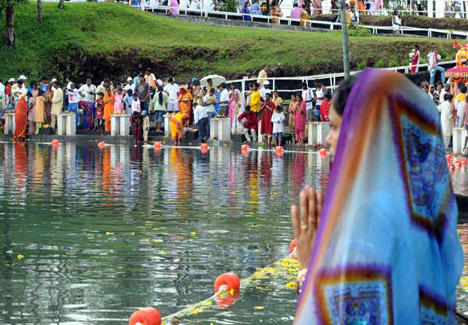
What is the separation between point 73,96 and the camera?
35750 millimetres

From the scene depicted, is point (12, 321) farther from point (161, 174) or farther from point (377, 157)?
point (161, 174)

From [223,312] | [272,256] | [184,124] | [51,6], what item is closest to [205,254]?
[272,256]

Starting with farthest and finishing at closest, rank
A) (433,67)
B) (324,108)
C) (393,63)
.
→ 1. (393,63)
2. (433,67)
3. (324,108)

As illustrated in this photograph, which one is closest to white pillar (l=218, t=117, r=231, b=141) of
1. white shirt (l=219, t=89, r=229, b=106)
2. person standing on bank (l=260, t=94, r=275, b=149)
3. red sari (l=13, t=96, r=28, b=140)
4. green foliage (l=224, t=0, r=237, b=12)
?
white shirt (l=219, t=89, r=229, b=106)

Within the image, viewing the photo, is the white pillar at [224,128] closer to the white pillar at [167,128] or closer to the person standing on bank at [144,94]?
the white pillar at [167,128]

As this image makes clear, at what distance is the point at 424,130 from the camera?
11.8ft

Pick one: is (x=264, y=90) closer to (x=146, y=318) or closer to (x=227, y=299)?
(x=227, y=299)

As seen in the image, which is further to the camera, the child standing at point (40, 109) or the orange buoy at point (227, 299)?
the child standing at point (40, 109)

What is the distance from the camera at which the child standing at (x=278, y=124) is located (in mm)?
29172

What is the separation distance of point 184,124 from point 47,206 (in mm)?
17356

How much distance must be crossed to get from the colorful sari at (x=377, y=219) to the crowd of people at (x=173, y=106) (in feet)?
83.8

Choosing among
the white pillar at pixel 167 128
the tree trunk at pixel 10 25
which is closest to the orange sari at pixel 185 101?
the white pillar at pixel 167 128

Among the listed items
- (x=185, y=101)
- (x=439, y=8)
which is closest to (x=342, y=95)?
(x=185, y=101)

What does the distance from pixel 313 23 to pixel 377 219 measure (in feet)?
148
